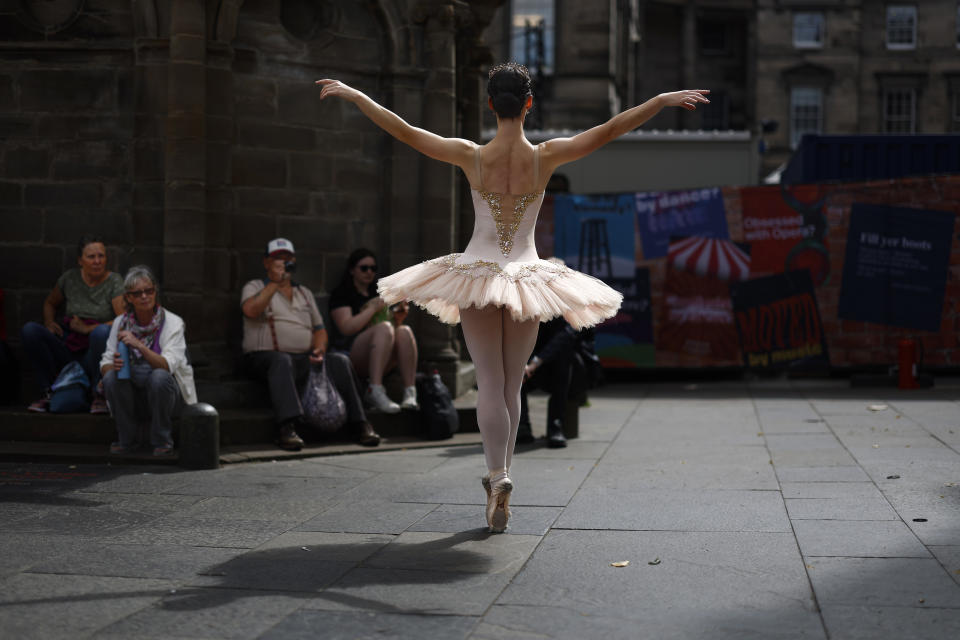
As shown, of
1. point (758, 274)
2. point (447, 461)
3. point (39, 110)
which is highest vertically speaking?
point (39, 110)

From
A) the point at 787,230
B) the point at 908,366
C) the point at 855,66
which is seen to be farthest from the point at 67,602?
the point at 855,66

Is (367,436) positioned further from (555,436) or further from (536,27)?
(536,27)

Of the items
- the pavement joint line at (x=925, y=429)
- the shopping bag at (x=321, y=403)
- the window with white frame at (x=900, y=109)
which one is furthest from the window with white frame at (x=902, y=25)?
the shopping bag at (x=321, y=403)

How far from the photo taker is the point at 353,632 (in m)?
4.28

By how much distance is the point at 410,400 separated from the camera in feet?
33.7

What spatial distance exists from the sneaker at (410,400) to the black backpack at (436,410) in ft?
0.18

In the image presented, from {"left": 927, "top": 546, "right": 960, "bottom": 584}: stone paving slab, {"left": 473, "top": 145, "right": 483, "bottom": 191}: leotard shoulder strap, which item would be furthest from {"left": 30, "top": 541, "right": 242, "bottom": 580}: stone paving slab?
{"left": 927, "top": 546, "right": 960, "bottom": 584}: stone paving slab

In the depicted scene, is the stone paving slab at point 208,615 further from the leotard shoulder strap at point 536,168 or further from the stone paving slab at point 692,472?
the stone paving slab at point 692,472

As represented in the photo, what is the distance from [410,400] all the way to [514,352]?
4.21 meters

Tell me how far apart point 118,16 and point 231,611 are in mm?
7083

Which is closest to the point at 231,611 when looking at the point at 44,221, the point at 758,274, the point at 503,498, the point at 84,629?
the point at 84,629

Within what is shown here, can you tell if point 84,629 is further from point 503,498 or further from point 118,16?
point 118,16

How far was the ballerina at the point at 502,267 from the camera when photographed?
5973 mm

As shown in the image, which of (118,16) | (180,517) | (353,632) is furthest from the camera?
(118,16)
